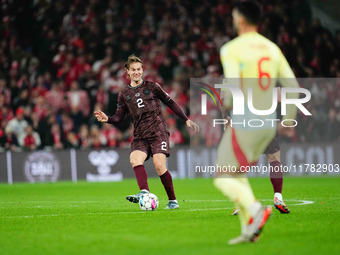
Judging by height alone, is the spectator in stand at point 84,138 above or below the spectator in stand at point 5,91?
below

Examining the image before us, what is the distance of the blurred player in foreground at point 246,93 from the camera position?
20.9 ft

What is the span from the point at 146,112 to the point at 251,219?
4656mm

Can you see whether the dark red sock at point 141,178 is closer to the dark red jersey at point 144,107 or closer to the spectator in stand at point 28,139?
the dark red jersey at point 144,107

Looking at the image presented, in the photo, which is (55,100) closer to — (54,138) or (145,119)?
A: (54,138)

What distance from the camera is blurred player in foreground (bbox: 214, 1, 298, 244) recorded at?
638cm

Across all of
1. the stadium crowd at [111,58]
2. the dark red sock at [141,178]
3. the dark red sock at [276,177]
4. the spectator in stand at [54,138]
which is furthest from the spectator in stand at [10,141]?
the dark red sock at [276,177]

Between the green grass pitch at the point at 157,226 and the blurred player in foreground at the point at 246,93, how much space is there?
1.37 feet

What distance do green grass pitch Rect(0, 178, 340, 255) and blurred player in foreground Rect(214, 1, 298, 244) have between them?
418 millimetres

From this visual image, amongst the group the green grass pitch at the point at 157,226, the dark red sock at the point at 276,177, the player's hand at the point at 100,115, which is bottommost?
the green grass pitch at the point at 157,226

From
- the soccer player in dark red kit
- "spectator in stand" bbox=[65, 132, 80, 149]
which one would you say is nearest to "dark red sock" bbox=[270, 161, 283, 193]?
the soccer player in dark red kit

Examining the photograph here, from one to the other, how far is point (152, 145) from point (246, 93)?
4.39m

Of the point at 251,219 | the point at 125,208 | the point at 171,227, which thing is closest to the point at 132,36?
the point at 125,208

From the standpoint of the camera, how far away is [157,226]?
812 cm

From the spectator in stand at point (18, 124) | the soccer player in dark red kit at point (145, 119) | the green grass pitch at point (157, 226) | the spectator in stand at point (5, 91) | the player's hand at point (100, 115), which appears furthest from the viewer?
the spectator in stand at point (5, 91)
